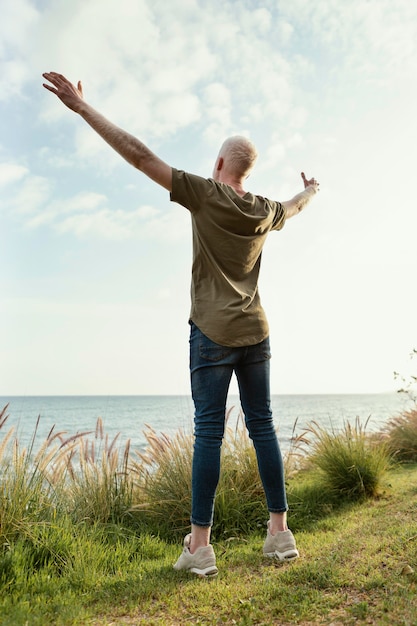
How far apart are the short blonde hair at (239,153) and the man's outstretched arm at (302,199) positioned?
15.6 inches

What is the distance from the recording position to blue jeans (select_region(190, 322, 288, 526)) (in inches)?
102

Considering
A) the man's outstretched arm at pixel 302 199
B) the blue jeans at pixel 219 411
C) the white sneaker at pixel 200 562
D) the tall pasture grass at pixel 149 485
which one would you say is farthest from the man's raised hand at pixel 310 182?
the white sneaker at pixel 200 562

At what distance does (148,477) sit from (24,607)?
1.99 m

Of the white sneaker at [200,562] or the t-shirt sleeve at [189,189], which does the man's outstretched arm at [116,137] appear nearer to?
the t-shirt sleeve at [189,189]

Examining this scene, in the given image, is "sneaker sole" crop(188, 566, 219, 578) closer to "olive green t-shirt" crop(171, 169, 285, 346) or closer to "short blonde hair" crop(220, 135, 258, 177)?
"olive green t-shirt" crop(171, 169, 285, 346)

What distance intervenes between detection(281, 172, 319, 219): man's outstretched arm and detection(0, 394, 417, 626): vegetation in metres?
1.99

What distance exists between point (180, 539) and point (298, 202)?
2454 millimetres

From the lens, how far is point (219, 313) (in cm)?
265

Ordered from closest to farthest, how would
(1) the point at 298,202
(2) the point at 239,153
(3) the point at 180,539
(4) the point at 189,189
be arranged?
(4) the point at 189,189 < (2) the point at 239,153 < (1) the point at 298,202 < (3) the point at 180,539

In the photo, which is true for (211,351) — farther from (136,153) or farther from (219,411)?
(136,153)

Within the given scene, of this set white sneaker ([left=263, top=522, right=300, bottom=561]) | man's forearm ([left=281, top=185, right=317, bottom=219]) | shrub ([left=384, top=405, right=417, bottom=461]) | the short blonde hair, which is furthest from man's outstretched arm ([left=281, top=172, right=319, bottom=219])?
shrub ([left=384, top=405, right=417, bottom=461])

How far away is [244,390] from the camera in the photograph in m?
2.82

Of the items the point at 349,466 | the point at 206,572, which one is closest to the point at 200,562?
the point at 206,572

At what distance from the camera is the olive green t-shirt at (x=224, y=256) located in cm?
262
